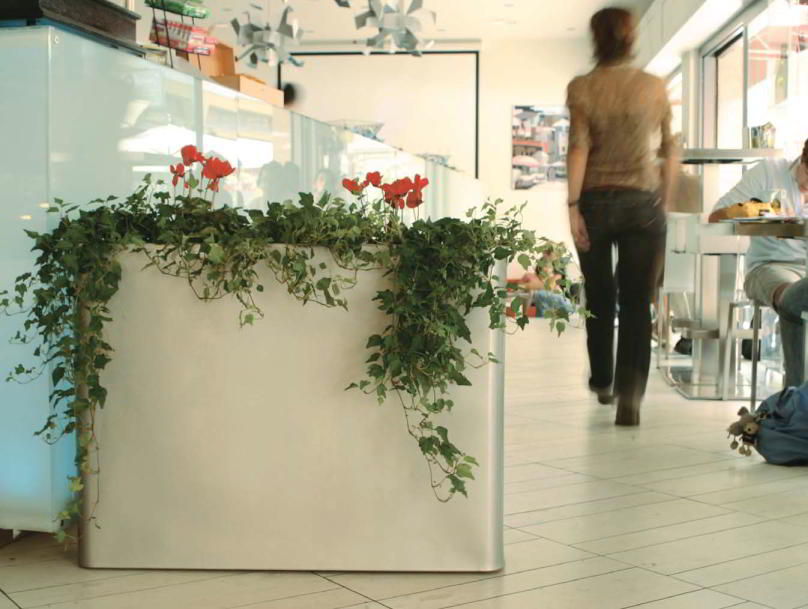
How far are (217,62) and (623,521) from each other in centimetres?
266

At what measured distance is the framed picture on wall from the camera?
13.2 m

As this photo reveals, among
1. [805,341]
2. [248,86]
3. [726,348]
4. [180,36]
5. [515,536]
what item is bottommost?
[515,536]

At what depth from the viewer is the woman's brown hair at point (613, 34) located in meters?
3.53

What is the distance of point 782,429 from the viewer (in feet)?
10.0

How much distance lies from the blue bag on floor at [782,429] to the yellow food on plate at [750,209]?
0.91 meters

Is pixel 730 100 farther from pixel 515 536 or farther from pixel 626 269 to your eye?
pixel 515 536

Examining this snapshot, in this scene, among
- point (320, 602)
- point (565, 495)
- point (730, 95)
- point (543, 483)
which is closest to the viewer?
point (320, 602)

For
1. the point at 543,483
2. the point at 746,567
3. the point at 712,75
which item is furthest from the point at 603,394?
the point at 712,75

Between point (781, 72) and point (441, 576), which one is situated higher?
point (781, 72)

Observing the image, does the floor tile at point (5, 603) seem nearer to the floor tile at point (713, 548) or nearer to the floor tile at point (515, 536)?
the floor tile at point (515, 536)

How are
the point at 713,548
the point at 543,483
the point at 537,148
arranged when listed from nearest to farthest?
the point at 713,548 < the point at 543,483 < the point at 537,148

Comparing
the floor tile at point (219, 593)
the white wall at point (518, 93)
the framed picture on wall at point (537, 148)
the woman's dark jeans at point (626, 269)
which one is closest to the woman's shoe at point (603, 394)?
the woman's dark jeans at point (626, 269)

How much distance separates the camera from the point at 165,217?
6.09ft

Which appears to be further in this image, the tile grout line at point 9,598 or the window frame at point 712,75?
the window frame at point 712,75
